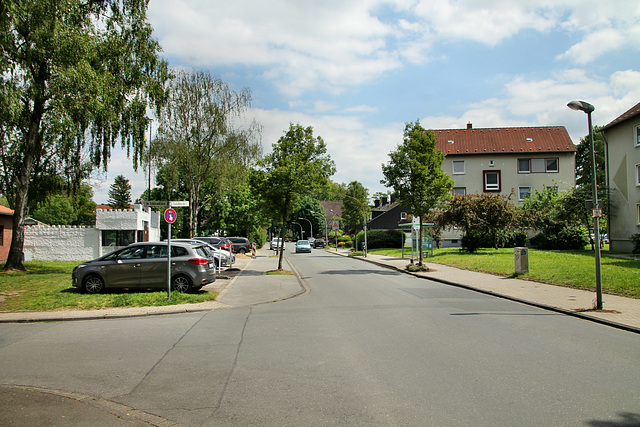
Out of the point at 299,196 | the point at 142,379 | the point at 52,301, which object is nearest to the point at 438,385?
the point at 142,379

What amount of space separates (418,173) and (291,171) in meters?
6.07

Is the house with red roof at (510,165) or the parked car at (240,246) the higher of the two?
the house with red roof at (510,165)

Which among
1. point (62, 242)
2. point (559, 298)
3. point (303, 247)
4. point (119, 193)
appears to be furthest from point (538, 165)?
point (119, 193)

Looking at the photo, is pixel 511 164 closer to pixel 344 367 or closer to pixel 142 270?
pixel 142 270

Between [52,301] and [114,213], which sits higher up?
[114,213]

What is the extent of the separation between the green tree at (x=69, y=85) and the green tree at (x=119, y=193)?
2945 inches

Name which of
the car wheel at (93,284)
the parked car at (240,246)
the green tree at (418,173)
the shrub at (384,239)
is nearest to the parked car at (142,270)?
the car wheel at (93,284)

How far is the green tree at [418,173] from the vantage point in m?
23.0

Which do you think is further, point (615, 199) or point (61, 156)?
point (615, 199)

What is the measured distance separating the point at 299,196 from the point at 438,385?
A: 60.1 feet

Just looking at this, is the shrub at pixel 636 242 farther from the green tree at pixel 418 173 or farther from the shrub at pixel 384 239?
the shrub at pixel 384 239

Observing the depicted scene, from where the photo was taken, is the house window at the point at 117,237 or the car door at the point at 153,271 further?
the house window at the point at 117,237

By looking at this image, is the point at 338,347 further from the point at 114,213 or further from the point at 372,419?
the point at 114,213

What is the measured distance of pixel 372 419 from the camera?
4320 mm
